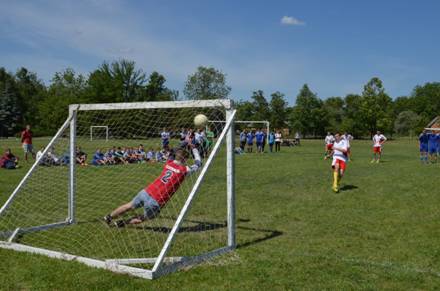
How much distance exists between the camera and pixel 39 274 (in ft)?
17.7

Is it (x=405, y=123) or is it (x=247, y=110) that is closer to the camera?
(x=247, y=110)

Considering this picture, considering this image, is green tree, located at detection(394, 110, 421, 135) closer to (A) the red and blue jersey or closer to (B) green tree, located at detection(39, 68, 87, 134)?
(B) green tree, located at detection(39, 68, 87, 134)

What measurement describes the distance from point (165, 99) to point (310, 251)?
6413cm

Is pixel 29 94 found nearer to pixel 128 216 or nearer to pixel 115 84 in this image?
pixel 115 84

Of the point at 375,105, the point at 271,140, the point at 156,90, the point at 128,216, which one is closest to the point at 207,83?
the point at 156,90

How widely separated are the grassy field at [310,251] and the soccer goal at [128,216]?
264 mm

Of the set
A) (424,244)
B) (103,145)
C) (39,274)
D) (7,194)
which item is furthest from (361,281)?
(103,145)

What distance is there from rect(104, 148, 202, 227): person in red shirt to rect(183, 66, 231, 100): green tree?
235ft

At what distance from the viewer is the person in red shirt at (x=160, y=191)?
24.5ft

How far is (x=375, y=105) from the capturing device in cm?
6700

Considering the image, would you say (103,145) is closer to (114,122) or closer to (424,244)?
(114,122)

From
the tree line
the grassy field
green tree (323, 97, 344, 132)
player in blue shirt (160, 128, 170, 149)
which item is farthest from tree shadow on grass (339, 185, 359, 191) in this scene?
green tree (323, 97, 344, 132)

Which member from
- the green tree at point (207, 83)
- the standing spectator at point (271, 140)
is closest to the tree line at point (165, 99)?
the green tree at point (207, 83)

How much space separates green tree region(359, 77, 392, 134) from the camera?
67.1 m
